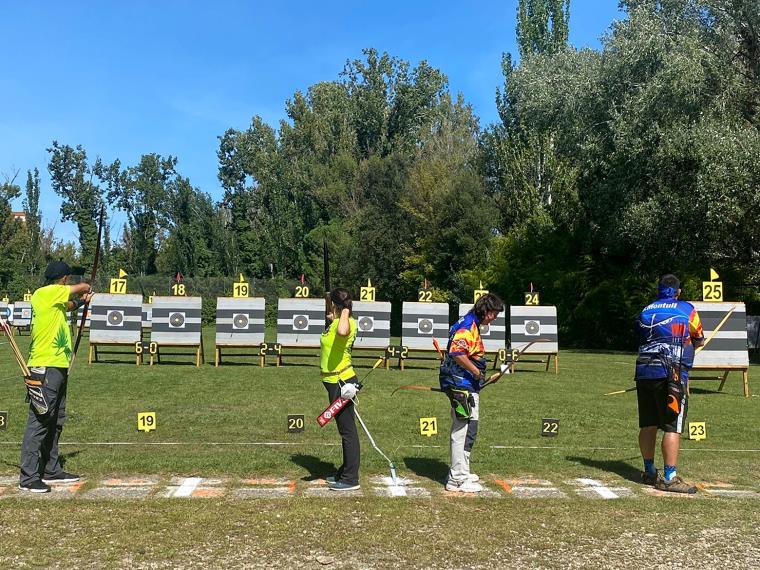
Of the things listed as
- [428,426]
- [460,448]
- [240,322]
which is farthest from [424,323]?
[460,448]

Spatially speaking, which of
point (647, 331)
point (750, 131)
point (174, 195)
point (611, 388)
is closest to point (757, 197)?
point (750, 131)

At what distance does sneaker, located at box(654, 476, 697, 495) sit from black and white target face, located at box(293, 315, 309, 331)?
46.6ft

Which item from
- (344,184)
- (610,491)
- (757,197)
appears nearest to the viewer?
(610,491)

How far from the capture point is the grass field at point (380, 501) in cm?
481

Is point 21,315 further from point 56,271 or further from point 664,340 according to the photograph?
point 664,340

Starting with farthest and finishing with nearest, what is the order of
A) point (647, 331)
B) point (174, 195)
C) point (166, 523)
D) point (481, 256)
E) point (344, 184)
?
1. point (174, 195)
2. point (344, 184)
3. point (481, 256)
4. point (647, 331)
5. point (166, 523)

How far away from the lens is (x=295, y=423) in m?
9.21

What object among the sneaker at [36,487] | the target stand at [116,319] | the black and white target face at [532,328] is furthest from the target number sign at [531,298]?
the sneaker at [36,487]

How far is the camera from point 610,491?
6.45 m

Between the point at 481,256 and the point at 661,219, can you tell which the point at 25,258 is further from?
the point at 661,219

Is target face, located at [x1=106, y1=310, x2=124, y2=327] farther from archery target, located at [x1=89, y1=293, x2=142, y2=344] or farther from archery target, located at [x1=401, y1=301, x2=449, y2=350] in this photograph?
archery target, located at [x1=401, y1=301, x2=449, y2=350]

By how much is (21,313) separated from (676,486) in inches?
1283

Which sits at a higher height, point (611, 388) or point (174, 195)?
point (174, 195)

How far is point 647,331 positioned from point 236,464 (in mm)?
3908
